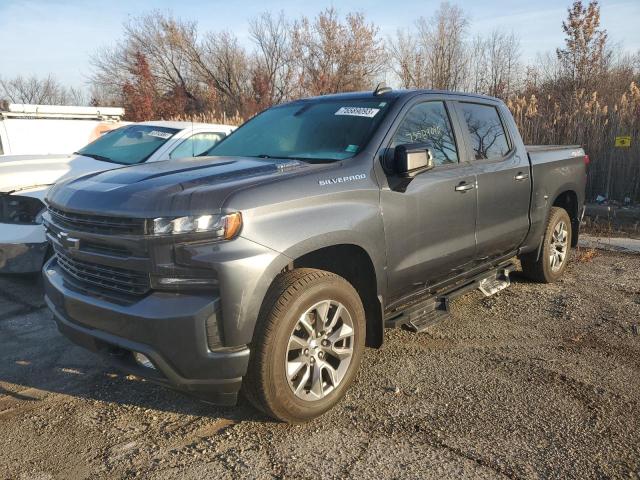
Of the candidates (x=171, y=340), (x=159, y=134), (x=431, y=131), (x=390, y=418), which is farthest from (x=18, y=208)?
(x=390, y=418)

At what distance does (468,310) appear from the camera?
5.09 meters

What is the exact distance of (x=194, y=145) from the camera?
22.9 feet

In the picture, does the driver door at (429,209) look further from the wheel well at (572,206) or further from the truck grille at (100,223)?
the wheel well at (572,206)

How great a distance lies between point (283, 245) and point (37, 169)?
153 inches

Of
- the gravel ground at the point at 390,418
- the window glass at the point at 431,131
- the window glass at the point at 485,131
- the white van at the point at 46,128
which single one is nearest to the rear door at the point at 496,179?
the window glass at the point at 485,131

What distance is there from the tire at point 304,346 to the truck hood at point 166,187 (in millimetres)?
571

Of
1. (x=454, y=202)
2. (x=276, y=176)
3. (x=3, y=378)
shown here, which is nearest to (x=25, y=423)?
(x=3, y=378)

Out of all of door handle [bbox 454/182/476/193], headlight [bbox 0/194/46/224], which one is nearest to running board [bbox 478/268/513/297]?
door handle [bbox 454/182/476/193]

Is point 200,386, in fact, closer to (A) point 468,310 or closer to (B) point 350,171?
(B) point 350,171

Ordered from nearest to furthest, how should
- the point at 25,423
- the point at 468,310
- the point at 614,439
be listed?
the point at 614,439 < the point at 25,423 < the point at 468,310

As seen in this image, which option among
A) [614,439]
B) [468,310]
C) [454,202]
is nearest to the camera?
[614,439]

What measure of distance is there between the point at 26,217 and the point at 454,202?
13.0ft

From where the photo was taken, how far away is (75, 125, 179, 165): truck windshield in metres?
6.68

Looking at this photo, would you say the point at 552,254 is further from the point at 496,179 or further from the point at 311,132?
the point at 311,132
